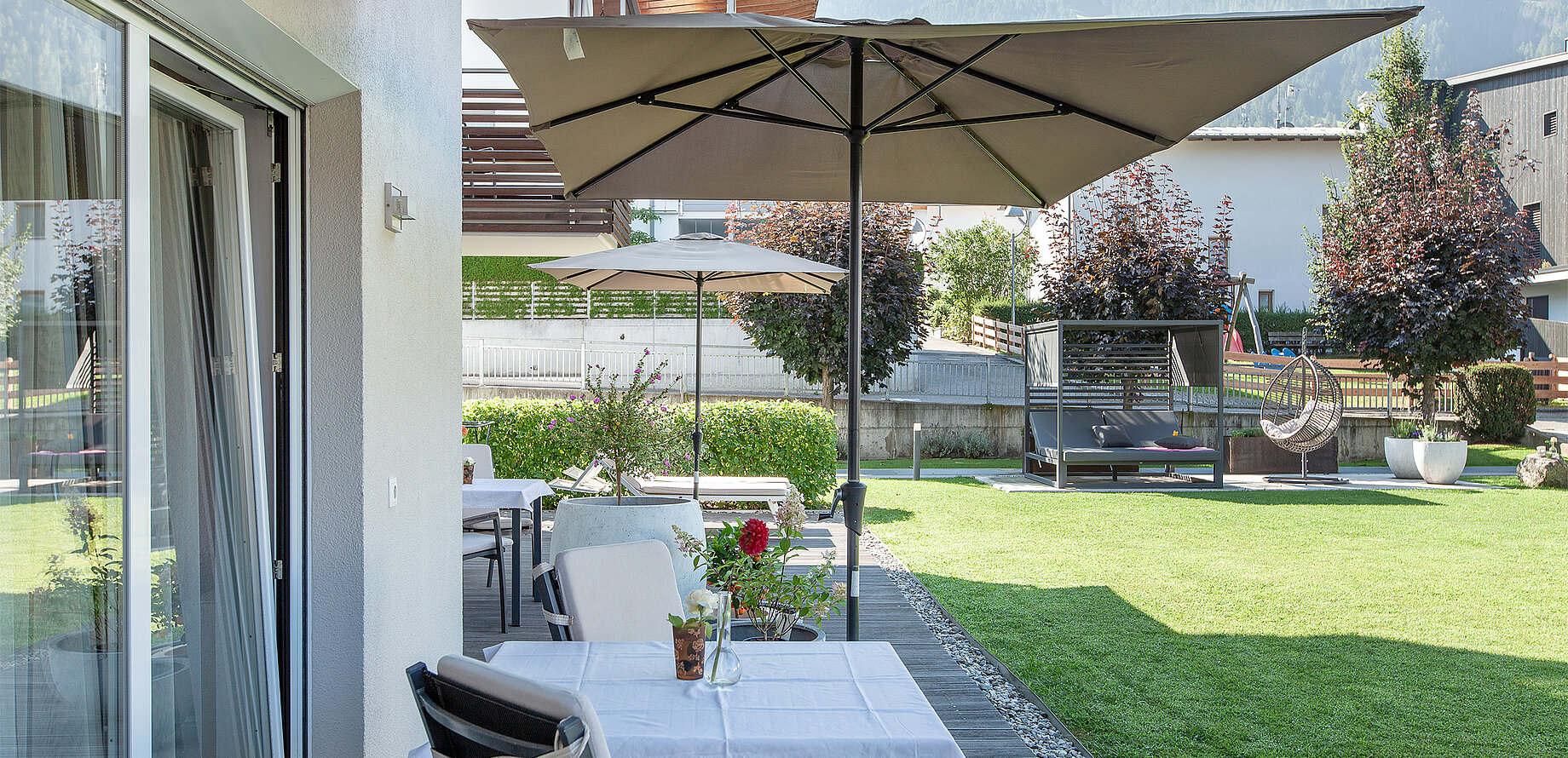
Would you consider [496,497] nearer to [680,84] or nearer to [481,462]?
[481,462]

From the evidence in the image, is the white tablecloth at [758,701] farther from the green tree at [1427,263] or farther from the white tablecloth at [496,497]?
the green tree at [1427,263]

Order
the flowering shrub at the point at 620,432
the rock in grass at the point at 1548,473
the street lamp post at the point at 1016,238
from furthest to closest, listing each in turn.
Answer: the street lamp post at the point at 1016,238 → the rock in grass at the point at 1548,473 → the flowering shrub at the point at 620,432

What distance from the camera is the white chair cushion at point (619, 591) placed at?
3.14 meters

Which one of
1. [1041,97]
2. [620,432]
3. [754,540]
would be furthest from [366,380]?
[1041,97]

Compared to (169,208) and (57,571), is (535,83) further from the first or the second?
(57,571)

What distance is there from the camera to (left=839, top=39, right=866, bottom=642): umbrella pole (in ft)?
10.3

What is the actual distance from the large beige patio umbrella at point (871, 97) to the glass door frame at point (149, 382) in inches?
27.8

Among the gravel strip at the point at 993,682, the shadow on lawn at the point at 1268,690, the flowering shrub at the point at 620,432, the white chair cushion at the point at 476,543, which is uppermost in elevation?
the flowering shrub at the point at 620,432

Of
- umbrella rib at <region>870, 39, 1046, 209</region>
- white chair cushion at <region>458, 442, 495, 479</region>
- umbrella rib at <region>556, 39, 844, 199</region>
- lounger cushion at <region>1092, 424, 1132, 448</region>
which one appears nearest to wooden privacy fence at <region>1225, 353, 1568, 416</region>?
lounger cushion at <region>1092, 424, 1132, 448</region>

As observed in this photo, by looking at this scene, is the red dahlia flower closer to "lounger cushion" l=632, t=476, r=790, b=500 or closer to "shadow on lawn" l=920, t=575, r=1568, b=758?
"shadow on lawn" l=920, t=575, r=1568, b=758

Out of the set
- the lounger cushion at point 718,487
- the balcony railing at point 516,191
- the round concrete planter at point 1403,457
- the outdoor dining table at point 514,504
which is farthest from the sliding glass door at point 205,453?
the round concrete planter at point 1403,457

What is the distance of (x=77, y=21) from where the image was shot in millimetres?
1986

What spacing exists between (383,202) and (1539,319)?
102ft

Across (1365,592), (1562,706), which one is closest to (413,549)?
(1562,706)
